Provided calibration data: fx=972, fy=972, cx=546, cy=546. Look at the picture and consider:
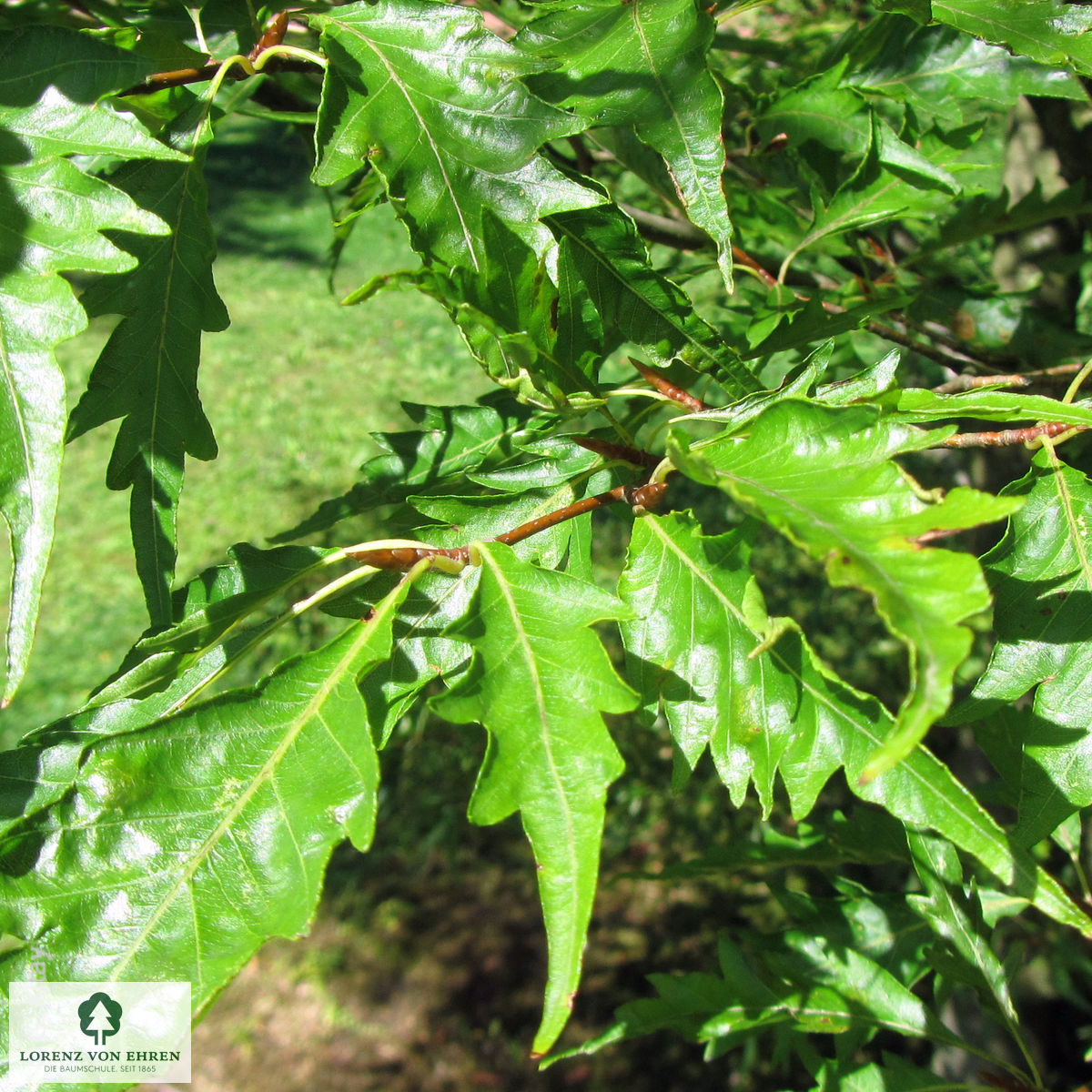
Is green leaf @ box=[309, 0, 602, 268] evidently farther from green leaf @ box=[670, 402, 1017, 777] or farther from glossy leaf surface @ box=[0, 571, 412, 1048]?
glossy leaf surface @ box=[0, 571, 412, 1048]

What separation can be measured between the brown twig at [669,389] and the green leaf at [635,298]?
81mm

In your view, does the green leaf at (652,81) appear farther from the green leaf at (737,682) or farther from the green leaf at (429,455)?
the green leaf at (429,455)

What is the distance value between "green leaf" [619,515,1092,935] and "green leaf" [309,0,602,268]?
376 mm

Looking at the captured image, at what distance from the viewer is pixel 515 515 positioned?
4.02 ft

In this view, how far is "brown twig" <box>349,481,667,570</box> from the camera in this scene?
1.11 metres

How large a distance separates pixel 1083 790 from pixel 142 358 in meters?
1.21

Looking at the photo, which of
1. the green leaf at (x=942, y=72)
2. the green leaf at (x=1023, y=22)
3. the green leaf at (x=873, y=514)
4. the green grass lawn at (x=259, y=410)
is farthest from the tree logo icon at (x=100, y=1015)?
the green grass lawn at (x=259, y=410)

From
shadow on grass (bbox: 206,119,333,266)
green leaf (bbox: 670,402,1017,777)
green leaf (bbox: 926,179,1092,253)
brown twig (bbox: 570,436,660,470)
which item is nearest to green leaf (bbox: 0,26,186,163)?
brown twig (bbox: 570,436,660,470)

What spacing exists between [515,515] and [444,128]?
454 mm

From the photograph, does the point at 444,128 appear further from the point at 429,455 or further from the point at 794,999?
the point at 794,999

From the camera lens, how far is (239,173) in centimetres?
934

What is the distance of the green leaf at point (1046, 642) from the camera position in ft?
3.33

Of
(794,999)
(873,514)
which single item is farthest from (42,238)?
(794,999)

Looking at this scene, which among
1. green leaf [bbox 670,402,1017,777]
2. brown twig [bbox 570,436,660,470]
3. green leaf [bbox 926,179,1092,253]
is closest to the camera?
green leaf [bbox 670,402,1017,777]
